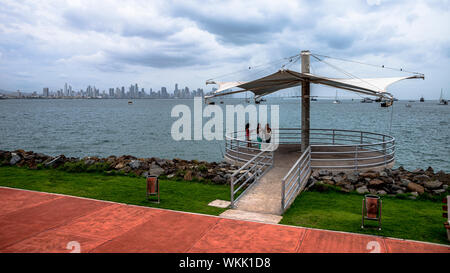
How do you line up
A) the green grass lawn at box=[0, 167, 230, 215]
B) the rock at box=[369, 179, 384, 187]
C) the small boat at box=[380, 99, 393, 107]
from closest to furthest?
the green grass lawn at box=[0, 167, 230, 215], the rock at box=[369, 179, 384, 187], the small boat at box=[380, 99, 393, 107]

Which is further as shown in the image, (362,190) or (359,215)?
(362,190)

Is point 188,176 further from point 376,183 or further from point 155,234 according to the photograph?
point 376,183

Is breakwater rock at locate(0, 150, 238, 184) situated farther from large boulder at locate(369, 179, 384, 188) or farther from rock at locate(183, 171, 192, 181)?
large boulder at locate(369, 179, 384, 188)

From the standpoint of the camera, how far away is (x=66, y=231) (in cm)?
828

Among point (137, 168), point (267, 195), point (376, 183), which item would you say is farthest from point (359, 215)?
point (137, 168)

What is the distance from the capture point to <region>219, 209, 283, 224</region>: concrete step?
9.14 meters

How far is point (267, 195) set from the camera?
11.1 metres

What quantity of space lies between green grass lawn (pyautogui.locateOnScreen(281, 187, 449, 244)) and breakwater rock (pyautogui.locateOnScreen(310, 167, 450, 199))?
520 mm

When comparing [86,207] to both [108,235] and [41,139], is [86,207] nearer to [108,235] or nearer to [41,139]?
[108,235]

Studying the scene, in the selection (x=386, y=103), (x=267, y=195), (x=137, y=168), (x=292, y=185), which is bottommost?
(x=267, y=195)

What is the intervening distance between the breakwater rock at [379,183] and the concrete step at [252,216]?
12.1 feet

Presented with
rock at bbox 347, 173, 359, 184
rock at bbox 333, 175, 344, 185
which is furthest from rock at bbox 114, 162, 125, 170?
rock at bbox 347, 173, 359, 184

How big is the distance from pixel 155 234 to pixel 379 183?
8.78 m
